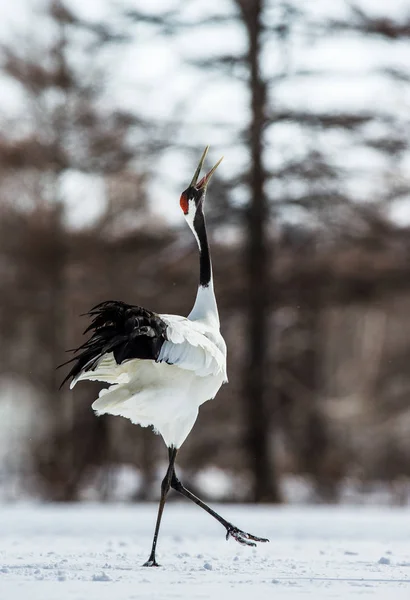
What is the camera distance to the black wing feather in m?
5.53

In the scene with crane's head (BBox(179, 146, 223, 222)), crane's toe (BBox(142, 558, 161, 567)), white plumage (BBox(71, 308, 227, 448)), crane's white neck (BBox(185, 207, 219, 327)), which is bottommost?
crane's toe (BBox(142, 558, 161, 567))

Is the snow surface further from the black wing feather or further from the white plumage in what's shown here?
the black wing feather

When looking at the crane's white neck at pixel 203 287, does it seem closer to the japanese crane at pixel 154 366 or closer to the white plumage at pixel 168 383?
the japanese crane at pixel 154 366

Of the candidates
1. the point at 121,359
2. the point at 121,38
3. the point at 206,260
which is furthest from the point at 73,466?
the point at 121,359

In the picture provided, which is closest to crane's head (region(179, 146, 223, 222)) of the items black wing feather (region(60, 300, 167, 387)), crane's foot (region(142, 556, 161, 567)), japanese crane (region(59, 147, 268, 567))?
japanese crane (region(59, 147, 268, 567))

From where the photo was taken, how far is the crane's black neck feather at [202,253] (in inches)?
274

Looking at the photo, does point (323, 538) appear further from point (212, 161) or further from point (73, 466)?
point (73, 466)

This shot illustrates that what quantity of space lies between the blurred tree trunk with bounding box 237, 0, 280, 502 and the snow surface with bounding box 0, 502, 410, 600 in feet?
14.0

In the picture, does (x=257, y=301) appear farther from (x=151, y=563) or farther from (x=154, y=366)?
(x=151, y=563)

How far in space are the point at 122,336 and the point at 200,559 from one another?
154cm

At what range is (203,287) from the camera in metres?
6.94

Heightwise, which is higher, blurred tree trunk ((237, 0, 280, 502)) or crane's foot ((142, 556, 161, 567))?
blurred tree trunk ((237, 0, 280, 502))

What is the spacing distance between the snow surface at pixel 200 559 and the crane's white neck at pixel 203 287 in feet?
4.77

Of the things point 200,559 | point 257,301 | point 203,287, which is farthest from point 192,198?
point 257,301
